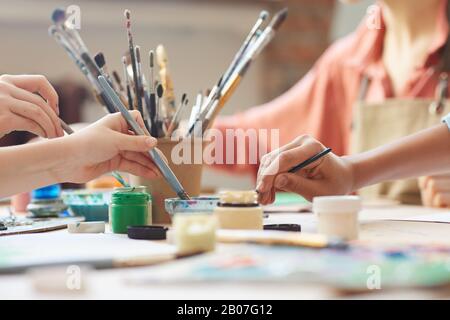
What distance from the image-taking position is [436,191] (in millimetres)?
1106

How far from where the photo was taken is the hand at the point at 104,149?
650mm

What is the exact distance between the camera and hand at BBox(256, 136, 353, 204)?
74cm

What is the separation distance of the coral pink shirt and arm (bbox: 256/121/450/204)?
0.65 meters

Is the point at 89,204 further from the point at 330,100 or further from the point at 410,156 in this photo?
the point at 330,100

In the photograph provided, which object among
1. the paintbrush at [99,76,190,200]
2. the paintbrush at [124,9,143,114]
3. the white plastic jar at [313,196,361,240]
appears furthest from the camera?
the paintbrush at [124,9,143,114]

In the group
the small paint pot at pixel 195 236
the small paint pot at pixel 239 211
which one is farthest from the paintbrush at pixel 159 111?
the small paint pot at pixel 195 236

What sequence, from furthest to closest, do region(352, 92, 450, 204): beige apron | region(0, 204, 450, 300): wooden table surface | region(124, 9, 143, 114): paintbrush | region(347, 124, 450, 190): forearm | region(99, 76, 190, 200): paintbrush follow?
region(352, 92, 450, 204): beige apron, region(347, 124, 450, 190): forearm, region(124, 9, 143, 114): paintbrush, region(99, 76, 190, 200): paintbrush, region(0, 204, 450, 300): wooden table surface

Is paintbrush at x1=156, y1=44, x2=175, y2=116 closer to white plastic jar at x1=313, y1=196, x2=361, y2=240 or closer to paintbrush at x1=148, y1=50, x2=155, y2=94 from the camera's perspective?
paintbrush at x1=148, y1=50, x2=155, y2=94

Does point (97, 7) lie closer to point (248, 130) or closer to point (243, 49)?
point (248, 130)

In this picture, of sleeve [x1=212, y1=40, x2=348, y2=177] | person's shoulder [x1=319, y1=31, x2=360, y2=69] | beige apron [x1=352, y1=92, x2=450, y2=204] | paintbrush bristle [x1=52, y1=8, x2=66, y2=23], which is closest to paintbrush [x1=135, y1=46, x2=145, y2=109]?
paintbrush bristle [x1=52, y1=8, x2=66, y2=23]

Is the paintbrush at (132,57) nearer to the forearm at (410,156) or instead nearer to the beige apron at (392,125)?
the forearm at (410,156)

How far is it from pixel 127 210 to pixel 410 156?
444 millimetres

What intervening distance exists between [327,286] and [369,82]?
4.10ft

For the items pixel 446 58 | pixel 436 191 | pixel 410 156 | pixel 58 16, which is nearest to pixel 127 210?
pixel 58 16
